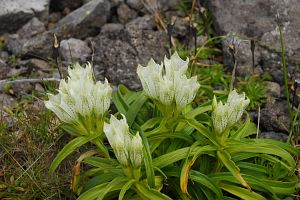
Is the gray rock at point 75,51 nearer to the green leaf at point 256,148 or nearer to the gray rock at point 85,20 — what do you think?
the gray rock at point 85,20

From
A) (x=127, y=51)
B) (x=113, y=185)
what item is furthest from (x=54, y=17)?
(x=113, y=185)

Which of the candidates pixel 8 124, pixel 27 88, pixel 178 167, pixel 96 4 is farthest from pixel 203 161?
pixel 96 4

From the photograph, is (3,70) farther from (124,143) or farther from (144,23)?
(124,143)

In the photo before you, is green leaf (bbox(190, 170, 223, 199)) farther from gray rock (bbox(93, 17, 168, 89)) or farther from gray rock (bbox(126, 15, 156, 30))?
→ gray rock (bbox(126, 15, 156, 30))

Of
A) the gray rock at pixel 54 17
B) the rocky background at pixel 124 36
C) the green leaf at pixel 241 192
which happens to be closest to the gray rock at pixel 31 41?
the rocky background at pixel 124 36

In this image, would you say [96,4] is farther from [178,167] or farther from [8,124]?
[178,167]

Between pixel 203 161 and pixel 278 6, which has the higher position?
pixel 278 6
